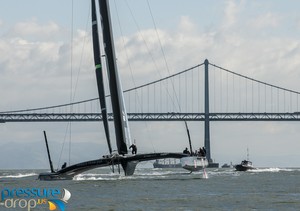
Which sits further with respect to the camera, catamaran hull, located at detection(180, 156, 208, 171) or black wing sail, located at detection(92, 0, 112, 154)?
black wing sail, located at detection(92, 0, 112, 154)

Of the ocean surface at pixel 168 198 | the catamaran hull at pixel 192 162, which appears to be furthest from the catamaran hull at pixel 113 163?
the ocean surface at pixel 168 198

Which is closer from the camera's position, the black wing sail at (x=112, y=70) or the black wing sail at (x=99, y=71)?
the black wing sail at (x=112, y=70)

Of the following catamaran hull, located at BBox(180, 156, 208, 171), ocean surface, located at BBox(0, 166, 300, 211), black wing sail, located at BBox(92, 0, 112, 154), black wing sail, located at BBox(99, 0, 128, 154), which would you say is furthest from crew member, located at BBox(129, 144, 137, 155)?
ocean surface, located at BBox(0, 166, 300, 211)

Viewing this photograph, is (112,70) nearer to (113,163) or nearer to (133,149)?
(133,149)

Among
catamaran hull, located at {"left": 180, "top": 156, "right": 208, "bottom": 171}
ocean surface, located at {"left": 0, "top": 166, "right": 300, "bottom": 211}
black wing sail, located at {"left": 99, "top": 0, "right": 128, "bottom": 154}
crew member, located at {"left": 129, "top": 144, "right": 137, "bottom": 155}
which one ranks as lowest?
ocean surface, located at {"left": 0, "top": 166, "right": 300, "bottom": 211}

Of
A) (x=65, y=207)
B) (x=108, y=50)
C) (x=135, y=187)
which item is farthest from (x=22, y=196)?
(x=108, y=50)

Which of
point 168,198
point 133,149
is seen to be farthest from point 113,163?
point 168,198

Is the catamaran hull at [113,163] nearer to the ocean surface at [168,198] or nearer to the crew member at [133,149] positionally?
the crew member at [133,149]

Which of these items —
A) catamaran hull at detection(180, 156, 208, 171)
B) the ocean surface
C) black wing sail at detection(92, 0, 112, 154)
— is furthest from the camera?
black wing sail at detection(92, 0, 112, 154)

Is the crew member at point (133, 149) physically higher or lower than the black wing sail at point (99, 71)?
lower

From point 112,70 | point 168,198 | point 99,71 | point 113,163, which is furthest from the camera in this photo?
point 99,71

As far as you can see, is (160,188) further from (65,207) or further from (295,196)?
(65,207)

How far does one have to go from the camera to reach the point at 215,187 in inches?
1432

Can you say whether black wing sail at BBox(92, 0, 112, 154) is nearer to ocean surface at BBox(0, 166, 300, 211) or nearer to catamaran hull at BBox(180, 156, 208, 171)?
catamaran hull at BBox(180, 156, 208, 171)
